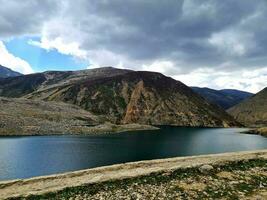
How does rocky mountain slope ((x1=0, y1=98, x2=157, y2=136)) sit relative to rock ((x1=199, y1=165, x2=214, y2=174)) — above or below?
above

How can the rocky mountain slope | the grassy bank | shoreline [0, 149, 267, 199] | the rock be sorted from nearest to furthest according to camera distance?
the grassy bank
shoreline [0, 149, 267, 199]
the rock
the rocky mountain slope

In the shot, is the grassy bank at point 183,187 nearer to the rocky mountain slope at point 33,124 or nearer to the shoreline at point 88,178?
the shoreline at point 88,178

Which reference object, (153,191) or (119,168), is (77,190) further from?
(119,168)

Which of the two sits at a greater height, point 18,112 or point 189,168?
point 18,112

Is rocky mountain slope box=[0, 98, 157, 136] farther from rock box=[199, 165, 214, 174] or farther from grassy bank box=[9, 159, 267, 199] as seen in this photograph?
rock box=[199, 165, 214, 174]

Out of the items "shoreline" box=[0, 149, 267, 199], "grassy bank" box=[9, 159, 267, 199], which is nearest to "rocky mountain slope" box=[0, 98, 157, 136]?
"shoreline" box=[0, 149, 267, 199]

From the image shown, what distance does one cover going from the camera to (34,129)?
537 ft

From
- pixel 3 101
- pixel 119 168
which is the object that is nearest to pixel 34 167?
pixel 119 168

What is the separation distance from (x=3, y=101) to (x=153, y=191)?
190906mm

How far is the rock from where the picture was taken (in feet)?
104

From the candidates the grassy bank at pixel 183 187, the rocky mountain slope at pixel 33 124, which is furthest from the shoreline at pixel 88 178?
the rocky mountain slope at pixel 33 124

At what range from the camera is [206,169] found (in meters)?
32.0

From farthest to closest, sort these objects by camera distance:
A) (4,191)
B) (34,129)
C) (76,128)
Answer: (76,128), (34,129), (4,191)

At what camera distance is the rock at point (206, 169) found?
31672 mm
